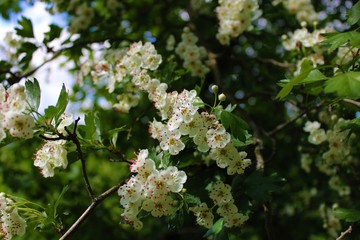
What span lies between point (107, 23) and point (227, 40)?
39.8 inches

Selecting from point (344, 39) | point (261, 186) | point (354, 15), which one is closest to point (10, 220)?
point (261, 186)

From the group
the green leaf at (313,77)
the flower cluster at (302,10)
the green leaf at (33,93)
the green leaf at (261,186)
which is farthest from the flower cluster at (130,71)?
the flower cluster at (302,10)

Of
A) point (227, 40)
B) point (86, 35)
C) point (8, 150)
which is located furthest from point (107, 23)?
point (8, 150)

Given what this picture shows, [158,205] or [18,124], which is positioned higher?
[18,124]

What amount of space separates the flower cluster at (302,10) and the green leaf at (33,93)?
2160 millimetres

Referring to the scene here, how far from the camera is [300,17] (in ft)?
10.5

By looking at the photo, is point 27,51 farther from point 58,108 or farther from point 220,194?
point 220,194

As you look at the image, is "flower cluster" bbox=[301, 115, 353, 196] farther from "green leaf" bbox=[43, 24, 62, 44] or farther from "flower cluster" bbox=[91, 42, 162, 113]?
"green leaf" bbox=[43, 24, 62, 44]

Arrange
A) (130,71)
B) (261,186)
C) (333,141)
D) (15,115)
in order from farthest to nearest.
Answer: (333,141) < (130,71) < (261,186) < (15,115)

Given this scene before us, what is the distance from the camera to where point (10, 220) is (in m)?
1.76

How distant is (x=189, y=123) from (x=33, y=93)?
2.11 ft

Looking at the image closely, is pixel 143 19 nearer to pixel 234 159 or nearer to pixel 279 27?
pixel 279 27

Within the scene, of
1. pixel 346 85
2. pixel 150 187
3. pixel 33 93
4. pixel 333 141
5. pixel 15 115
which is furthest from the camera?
pixel 333 141

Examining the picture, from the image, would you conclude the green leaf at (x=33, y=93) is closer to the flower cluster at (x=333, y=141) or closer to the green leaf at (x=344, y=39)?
the green leaf at (x=344, y=39)
